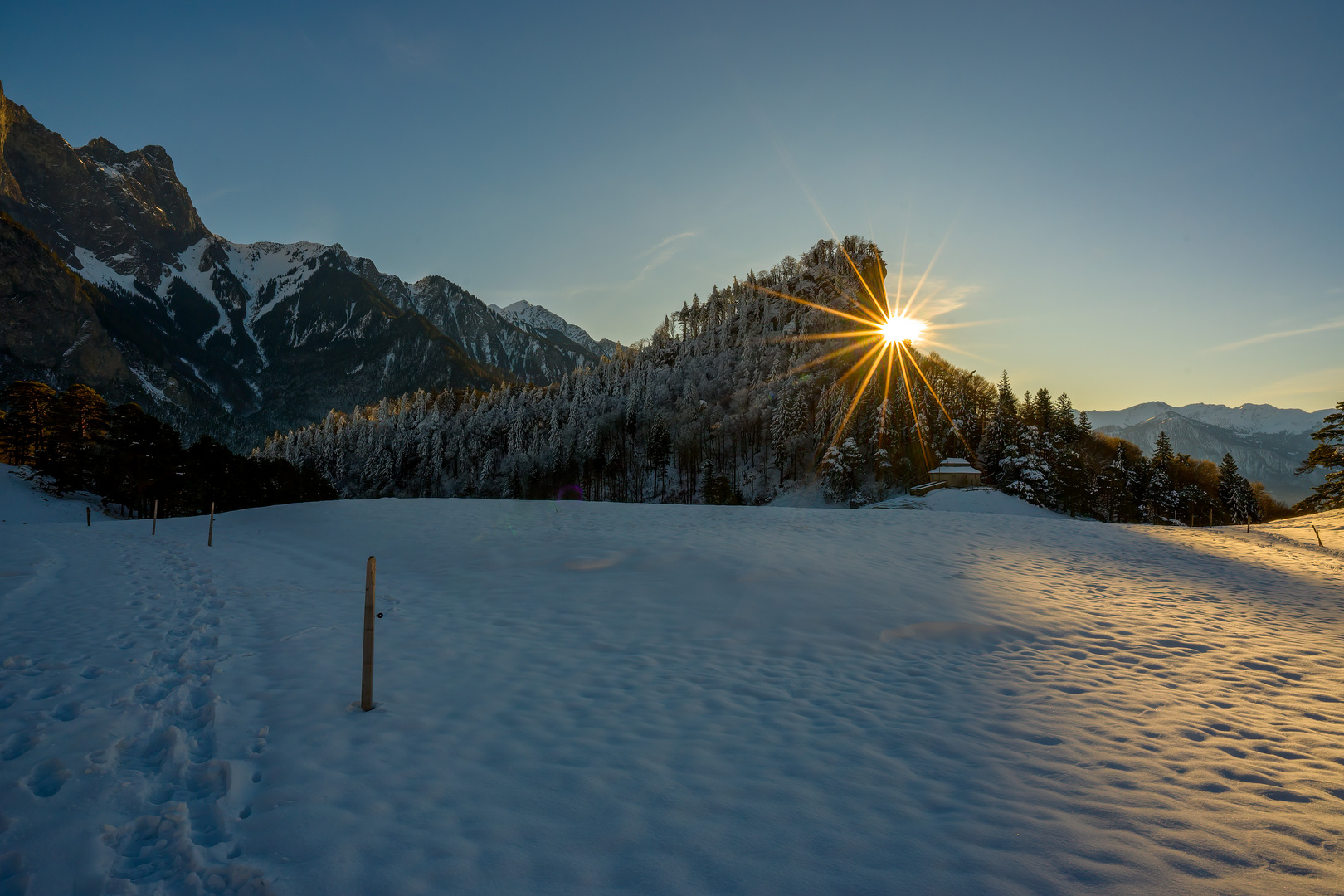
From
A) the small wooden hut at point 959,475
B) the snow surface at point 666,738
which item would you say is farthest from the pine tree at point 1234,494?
the snow surface at point 666,738

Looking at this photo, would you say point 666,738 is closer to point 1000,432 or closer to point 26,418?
→ point 1000,432

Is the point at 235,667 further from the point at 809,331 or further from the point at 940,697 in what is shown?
the point at 809,331

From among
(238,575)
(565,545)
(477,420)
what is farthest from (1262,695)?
(477,420)

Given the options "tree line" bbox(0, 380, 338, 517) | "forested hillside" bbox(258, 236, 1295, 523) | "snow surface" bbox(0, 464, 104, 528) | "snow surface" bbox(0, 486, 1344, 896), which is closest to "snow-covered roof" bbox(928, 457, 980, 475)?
"forested hillside" bbox(258, 236, 1295, 523)

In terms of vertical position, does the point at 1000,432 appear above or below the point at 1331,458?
above

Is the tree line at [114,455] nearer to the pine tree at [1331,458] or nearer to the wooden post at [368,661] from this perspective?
the wooden post at [368,661]

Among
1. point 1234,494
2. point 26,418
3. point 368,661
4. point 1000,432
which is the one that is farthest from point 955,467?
point 26,418

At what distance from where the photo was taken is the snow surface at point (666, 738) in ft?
11.5

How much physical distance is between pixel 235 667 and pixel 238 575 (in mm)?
9392

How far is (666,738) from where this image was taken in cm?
Answer: 541

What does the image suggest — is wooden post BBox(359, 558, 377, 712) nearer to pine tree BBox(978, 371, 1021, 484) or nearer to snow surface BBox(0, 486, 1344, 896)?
snow surface BBox(0, 486, 1344, 896)

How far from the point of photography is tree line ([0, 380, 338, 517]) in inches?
1679

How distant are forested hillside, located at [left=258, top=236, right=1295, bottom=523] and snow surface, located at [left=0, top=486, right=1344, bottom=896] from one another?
168 ft

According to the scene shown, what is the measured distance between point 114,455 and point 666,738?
58.9m
